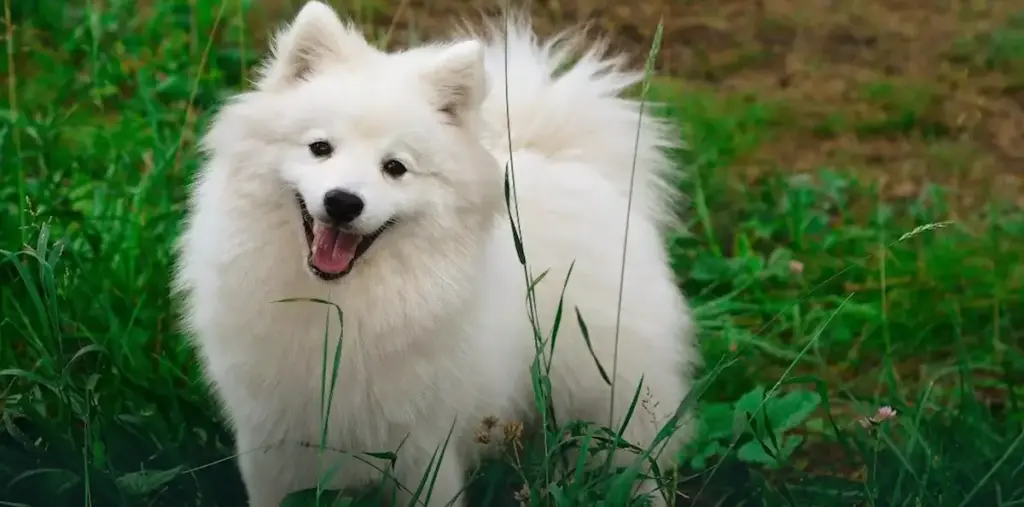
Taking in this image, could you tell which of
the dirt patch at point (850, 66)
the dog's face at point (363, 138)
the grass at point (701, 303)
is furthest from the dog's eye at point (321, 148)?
the dirt patch at point (850, 66)

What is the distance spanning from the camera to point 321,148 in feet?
6.18

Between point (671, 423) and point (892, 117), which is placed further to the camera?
point (892, 117)

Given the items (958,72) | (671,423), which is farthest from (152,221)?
(958,72)

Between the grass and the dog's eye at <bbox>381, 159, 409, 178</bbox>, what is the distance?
581mm

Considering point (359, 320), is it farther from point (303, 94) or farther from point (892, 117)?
point (892, 117)

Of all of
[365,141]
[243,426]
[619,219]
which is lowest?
[243,426]

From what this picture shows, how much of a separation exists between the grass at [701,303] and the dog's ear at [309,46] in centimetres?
53

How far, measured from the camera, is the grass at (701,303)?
212 cm

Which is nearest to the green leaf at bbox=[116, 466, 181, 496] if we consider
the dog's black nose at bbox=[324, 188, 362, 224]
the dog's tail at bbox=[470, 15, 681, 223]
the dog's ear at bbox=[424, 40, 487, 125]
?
the dog's black nose at bbox=[324, 188, 362, 224]

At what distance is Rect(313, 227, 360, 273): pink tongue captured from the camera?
188 centimetres

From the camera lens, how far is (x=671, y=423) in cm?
186

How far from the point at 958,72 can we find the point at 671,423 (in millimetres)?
3640

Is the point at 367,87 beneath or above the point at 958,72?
above

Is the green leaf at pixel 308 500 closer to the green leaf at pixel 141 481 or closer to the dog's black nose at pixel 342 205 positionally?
the green leaf at pixel 141 481
